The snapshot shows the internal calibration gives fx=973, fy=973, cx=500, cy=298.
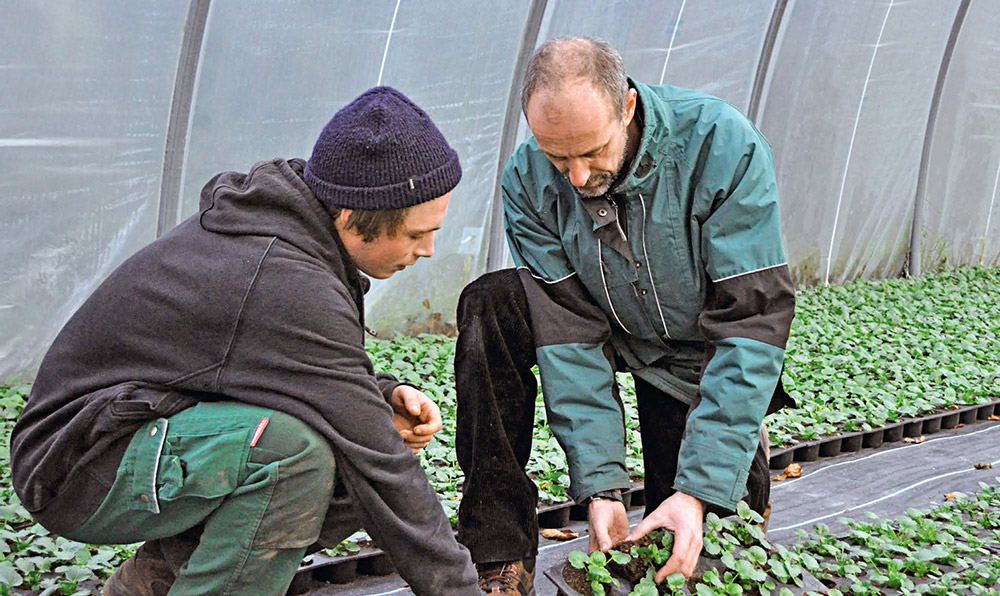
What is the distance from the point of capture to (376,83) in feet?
16.7

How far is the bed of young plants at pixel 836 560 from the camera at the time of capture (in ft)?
7.00

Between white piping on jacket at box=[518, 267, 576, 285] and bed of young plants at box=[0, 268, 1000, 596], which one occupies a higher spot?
white piping on jacket at box=[518, 267, 576, 285]

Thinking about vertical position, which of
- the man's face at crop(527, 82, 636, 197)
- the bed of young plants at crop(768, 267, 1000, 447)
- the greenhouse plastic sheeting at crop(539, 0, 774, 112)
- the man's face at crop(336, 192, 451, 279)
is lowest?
the bed of young plants at crop(768, 267, 1000, 447)

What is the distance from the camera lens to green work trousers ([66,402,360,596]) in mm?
1697

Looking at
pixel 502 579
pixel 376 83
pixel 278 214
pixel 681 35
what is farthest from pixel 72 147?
pixel 681 35

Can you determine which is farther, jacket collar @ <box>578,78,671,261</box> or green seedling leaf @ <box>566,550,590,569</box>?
jacket collar @ <box>578,78,671,261</box>

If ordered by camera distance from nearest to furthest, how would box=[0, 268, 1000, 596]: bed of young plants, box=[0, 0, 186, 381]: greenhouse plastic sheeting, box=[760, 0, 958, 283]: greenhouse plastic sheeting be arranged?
box=[0, 268, 1000, 596]: bed of young plants, box=[0, 0, 186, 381]: greenhouse plastic sheeting, box=[760, 0, 958, 283]: greenhouse plastic sheeting

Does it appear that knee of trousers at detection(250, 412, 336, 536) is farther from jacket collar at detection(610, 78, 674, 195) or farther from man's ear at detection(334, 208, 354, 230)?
jacket collar at detection(610, 78, 674, 195)

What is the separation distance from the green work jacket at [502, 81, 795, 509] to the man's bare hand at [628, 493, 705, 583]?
0.04 m

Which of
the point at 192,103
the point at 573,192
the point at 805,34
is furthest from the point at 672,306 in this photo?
the point at 805,34

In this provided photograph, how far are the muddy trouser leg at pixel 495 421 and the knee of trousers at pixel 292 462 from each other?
587 millimetres

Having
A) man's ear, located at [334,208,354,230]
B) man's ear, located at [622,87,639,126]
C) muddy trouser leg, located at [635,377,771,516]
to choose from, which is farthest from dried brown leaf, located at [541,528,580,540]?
man's ear, located at [334,208,354,230]

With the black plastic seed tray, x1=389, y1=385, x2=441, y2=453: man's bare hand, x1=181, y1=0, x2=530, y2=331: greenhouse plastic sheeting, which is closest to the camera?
x1=389, y1=385, x2=441, y2=453: man's bare hand

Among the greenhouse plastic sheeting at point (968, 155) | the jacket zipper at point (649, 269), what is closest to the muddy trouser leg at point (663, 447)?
the jacket zipper at point (649, 269)
